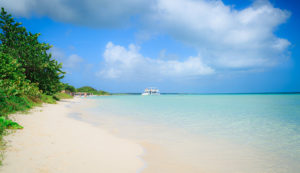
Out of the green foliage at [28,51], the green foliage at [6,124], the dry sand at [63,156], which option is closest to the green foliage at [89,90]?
the green foliage at [28,51]

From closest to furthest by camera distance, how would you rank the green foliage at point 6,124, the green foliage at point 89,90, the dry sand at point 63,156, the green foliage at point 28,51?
1. the dry sand at point 63,156
2. the green foliage at point 6,124
3. the green foliage at point 28,51
4. the green foliage at point 89,90

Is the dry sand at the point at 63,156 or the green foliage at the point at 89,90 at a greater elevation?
the green foliage at the point at 89,90

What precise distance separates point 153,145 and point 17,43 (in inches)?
860

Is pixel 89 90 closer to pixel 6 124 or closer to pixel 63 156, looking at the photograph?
pixel 6 124

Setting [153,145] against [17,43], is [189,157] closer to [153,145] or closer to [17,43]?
[153,145]

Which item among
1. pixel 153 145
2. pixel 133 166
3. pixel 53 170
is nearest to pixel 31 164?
pixel 53 170

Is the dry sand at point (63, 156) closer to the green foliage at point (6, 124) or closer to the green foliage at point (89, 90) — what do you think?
the green foliage at point (6, 124)

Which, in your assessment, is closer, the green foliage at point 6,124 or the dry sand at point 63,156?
the dry sand at point 63,156

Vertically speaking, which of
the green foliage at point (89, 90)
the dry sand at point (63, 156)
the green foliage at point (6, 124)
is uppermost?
the green foliage at point (89, 90)

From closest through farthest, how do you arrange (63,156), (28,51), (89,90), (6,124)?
1. (63,156)
2. (6,124)
3. (28,51)
4. (89,90)

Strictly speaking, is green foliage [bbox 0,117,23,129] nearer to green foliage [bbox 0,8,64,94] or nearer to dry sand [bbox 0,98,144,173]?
dry sand [bbox 0,98,144,173]

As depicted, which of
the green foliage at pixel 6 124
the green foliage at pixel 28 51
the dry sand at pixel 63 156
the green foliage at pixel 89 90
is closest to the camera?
the dry sand at pixel 63 156

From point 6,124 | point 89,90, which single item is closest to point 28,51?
point 6,124

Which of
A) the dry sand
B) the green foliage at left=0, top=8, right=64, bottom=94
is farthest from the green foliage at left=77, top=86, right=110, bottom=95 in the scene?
the dry sand
